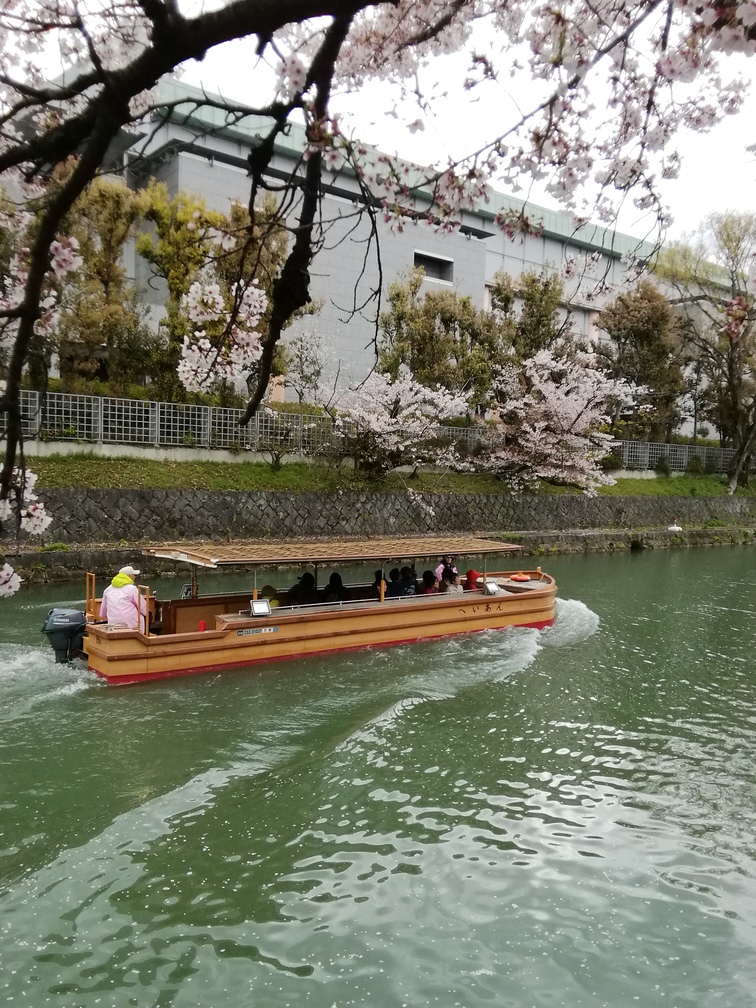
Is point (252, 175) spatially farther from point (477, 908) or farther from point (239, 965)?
point (477, 908)

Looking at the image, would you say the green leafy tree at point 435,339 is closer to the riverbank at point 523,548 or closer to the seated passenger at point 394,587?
the riverbank at point 523,548

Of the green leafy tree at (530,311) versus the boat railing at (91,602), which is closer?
the boat railing at (91,602)

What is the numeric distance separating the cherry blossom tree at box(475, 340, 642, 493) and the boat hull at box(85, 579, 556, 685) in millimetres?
Result: 13452

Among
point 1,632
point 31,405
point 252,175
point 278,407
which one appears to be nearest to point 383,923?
point 252,175

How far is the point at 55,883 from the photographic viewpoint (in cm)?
515

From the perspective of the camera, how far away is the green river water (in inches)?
175

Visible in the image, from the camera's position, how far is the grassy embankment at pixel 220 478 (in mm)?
17016

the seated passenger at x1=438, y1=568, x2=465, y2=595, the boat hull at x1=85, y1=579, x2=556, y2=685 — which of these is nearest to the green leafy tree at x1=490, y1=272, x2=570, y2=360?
the boat hull at x1=85, y1=579, x2=556, y2=685

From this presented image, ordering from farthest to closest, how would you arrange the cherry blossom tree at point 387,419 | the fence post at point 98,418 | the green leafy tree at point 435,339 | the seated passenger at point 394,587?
1. the green leafy tree at point 435,339
2. the cherry blossom tree at point 387,419
3. the fence post at point 98,418
4. the seated passenger at point 394,587

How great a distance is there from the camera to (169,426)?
64.8 feet

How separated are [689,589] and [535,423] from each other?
951 cm

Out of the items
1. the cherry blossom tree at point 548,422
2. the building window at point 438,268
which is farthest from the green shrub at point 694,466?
the building window at point 438,268

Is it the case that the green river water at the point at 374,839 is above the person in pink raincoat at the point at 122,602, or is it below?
below

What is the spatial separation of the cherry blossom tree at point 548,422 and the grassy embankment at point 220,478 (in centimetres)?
121
